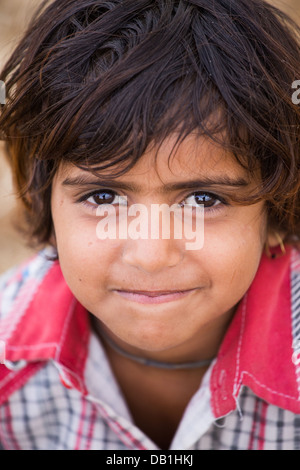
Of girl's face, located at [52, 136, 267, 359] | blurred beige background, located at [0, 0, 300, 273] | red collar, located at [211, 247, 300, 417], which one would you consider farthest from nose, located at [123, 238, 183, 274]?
blurred beige background, located at [0, 0, 300, 273]

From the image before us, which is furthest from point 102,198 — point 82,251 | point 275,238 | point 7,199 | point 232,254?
point 7,199

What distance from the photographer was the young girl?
84 centimetres

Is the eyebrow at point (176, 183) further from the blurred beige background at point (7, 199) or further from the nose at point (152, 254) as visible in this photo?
the blurred beige background at point (7, 199)

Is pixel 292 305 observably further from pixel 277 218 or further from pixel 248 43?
pixel 248 43

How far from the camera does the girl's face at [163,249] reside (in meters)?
0.85

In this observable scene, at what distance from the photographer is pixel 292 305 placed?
1.09 m

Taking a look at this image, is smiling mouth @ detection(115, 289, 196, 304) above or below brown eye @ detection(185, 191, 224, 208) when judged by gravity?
below

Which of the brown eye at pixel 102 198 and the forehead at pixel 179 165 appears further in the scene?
the brown eye at pixel 102 198

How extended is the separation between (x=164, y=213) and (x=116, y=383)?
449 millimetres

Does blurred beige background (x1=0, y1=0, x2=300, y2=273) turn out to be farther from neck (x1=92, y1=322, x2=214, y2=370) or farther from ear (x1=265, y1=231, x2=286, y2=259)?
ear (x1=265, y1=231, x2=286, y2=259)

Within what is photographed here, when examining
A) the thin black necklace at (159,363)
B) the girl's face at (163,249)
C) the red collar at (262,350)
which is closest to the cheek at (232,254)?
the girl's face at (163,249)

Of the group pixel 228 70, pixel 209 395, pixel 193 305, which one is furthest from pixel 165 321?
pixel 228 70

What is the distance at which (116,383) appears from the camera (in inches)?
46.1

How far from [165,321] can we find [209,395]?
19 centimetres
